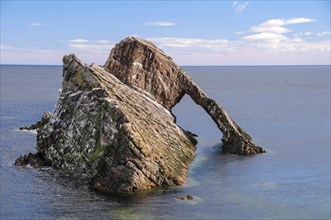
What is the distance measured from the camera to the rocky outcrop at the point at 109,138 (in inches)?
2159

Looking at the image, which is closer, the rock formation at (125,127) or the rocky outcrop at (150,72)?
the rock formation at (125,127)

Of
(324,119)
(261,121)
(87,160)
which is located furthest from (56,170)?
(324,119)

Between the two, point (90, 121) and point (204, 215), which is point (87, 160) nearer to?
point (90, 121)

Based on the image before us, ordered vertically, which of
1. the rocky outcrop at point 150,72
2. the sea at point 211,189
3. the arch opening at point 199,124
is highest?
the rocky outcrop at point 150,72

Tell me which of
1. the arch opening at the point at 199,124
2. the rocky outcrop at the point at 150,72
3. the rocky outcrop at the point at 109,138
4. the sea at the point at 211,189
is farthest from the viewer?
the arch opening at the point at 199,124

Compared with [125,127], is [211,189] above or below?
below

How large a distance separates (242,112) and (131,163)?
82.2 metres

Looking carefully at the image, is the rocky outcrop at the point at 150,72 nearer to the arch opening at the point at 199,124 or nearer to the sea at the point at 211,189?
the arch opening at the point at 199,124

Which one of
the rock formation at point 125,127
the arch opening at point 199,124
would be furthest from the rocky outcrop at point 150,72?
the arch opening at point 199,124

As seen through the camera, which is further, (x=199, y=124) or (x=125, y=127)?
(x=199, y=124)

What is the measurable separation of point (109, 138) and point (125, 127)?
278 cm

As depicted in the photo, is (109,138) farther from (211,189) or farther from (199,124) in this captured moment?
(199,124)

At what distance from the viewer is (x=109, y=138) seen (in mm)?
57125

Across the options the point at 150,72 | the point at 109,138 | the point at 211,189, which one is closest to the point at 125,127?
the point at 109,138
